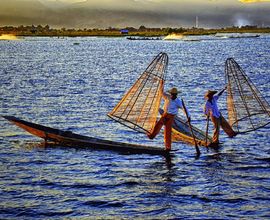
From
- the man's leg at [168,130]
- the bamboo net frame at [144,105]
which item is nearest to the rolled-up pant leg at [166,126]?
the man's leg at [168,130]

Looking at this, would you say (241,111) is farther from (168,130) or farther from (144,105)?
(168,130)

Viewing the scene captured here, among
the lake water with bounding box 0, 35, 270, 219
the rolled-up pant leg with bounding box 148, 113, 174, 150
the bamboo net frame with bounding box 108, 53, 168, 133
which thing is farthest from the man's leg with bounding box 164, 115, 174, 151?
the bamboo net frame with bounding box 108, 53, 168, 133

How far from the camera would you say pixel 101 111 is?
37625 mm

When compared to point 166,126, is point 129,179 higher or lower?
lower

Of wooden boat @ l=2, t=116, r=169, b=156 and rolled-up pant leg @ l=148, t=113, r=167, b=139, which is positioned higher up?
rolled-up pant leg @ l=148, t=113, r=167, b=139

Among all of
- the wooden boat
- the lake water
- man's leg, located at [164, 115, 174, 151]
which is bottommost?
the lake water

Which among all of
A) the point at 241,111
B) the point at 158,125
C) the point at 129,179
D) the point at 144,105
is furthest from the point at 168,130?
the point at 241,111

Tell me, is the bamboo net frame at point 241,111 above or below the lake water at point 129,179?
above

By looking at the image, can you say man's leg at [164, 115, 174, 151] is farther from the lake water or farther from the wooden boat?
the lake water

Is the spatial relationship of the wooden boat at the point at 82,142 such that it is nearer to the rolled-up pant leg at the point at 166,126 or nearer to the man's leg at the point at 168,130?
the man's leg at the point at 168,130

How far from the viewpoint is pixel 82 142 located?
24.7 metres

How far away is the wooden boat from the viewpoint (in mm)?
23562

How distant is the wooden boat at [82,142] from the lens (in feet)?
77.3

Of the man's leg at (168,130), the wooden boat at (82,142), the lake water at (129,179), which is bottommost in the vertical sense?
the lake water at (129,179)
